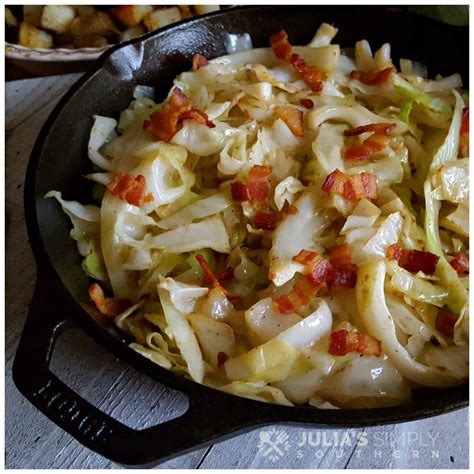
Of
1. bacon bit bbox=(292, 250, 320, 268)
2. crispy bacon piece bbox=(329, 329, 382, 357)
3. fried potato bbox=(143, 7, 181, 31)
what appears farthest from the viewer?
fried potato bbox=(143, 7, 181, 31)

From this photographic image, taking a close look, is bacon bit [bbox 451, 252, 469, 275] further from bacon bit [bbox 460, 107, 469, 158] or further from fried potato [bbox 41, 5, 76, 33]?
fried potato [bbox 41, 5, 76, 33]

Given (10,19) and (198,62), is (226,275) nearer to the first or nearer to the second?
(198,62)

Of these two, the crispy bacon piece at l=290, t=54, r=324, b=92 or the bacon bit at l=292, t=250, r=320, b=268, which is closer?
the bacon bit at l=292, t=250, r=320, b=268

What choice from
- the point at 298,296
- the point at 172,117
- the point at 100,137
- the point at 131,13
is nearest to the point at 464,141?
the point at 298,296

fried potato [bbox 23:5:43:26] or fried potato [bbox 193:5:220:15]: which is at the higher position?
fried potato [bbox 23:5:43:26]

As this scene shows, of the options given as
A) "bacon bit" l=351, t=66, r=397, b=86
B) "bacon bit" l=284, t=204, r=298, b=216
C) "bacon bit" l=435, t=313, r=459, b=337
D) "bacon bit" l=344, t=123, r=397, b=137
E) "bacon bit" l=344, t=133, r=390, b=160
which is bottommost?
"bacon bit" l=435, t=313, r=459, b=337

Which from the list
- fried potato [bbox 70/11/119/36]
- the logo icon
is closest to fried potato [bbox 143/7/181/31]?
fried potato [bbox 70/11/119/36]
